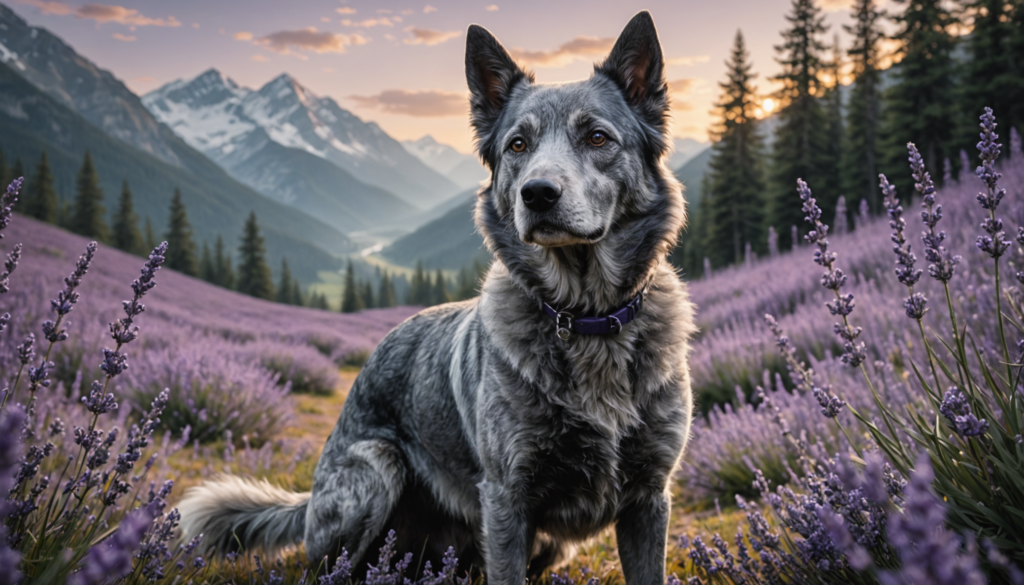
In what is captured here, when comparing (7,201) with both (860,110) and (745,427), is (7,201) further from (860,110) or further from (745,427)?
(860,110)

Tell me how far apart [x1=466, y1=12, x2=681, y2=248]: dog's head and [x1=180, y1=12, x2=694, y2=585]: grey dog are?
0.01 meters

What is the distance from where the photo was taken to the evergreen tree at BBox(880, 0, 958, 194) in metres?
27.3

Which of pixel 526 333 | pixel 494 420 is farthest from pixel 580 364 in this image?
pixel 494 420

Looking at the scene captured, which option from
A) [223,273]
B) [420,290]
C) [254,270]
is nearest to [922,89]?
[254,270]

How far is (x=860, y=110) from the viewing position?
112 feet

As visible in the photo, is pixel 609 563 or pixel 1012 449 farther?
pixel 609 563

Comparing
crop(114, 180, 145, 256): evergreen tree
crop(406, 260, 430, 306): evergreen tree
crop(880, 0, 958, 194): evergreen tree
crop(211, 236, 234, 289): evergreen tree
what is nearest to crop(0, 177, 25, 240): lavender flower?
crop(880, 0, 958, 194): evergreen tree

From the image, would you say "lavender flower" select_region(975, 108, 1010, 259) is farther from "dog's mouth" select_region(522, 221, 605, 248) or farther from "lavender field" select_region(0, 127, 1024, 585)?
"dog's mouth" select_region(522, 221, 605, 248)

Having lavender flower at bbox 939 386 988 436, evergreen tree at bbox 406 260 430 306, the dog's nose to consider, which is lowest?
evergreen tree at bbox 406 260 430 306

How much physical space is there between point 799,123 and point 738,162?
413cm

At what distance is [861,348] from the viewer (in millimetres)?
1879

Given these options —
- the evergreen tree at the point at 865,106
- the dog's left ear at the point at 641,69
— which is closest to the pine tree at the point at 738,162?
the evergreen tree at the point at 865,106

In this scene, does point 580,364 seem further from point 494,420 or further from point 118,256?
point 118,256

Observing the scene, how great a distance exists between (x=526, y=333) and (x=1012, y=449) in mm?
1840
